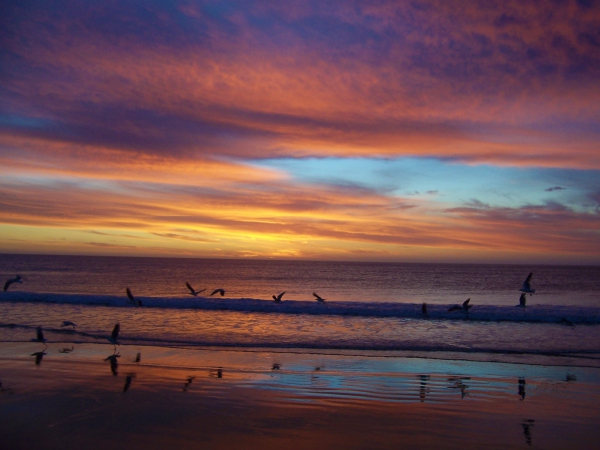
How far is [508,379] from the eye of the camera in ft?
34.9

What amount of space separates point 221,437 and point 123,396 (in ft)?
9.96

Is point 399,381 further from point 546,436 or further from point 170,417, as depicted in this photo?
point 170,417

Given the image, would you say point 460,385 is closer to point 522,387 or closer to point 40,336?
point 522,387

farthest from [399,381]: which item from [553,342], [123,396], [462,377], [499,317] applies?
[499,317]

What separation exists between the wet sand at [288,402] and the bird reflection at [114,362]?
0.05 meters

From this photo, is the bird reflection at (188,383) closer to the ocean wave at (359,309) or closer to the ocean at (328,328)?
the ocean at (328,328)

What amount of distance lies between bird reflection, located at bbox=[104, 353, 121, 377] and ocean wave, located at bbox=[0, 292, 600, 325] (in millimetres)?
13101

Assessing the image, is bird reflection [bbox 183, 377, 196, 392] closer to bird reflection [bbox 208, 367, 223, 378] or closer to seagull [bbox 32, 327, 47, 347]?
bird reflection [bbox 208, 367, 223, 378]

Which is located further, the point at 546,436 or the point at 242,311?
the point at 242,311

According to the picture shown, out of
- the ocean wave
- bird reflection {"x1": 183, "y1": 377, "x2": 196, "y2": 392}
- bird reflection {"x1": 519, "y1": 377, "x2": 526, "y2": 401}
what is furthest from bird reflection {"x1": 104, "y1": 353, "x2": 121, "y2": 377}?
the ocean wave

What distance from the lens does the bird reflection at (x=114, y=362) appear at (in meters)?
10.8

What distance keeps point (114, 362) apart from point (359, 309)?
52.4 ft

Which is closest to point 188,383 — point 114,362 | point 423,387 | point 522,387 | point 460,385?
point 114,362

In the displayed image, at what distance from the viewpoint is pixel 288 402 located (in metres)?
8.61
